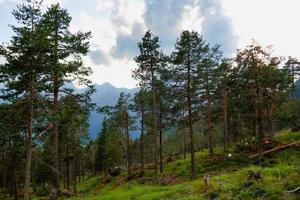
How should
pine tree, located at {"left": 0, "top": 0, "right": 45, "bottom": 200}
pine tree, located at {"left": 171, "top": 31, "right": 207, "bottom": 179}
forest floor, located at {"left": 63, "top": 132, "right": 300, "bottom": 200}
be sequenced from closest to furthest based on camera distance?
forest floor, located at {"left": 63, "top": 132, "right": 300, "bottom": 200}, pine tree, located at {"left": 0, "top": 0, "right": 45, "bottom": 200}, pine tree, located at {"left": 171, "top": 31, "right": 207, "bottom": 179}

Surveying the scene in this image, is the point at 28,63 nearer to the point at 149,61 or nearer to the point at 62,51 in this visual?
the point at 62,51

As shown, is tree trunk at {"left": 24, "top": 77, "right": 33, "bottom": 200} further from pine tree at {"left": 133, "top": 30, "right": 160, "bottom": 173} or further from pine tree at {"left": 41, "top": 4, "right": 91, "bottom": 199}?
pine tree at {"left": 133, "top": 30, "right": 160, "bottom": 173}

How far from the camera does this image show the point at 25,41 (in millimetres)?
19094

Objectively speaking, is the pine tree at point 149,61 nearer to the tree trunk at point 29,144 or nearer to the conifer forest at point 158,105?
the conifer forest at point 158,105

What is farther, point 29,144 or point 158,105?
point 158,105

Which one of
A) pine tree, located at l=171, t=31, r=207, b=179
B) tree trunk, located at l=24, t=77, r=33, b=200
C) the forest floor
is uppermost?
pine tree, located at l=171, t=31, r=207, b=179

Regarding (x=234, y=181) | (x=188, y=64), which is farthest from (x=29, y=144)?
(x=188, y=64)

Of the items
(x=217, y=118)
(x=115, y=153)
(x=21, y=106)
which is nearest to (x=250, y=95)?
(x=21, y=106)

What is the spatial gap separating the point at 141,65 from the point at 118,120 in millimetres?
18004

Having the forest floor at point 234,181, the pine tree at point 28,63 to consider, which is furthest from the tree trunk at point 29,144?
the forest floor at point 234,181

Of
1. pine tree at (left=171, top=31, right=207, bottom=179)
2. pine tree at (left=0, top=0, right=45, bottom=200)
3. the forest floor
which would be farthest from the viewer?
pine tree at (left=171, top=31, right=207, bottom=179)

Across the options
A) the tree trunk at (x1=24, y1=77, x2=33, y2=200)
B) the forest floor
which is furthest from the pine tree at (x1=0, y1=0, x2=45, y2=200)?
the forest floor

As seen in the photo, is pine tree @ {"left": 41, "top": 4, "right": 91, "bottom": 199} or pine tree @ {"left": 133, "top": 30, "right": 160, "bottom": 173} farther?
pine tree @ {"left": 133, "top": 30, "right": 160, "bottom": 173}

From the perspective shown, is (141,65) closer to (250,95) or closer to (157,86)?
(157,86)
